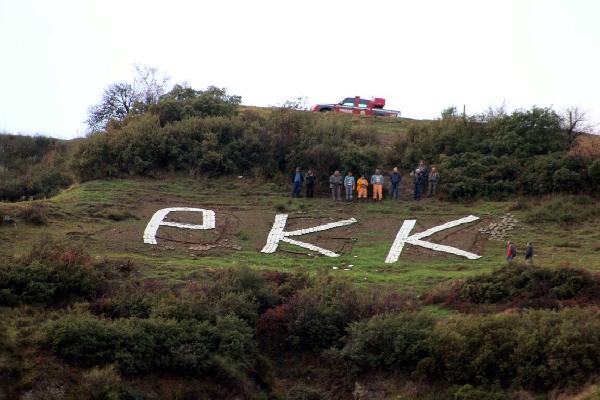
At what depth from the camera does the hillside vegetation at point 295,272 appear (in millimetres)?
26875

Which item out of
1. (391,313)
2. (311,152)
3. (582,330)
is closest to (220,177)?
(311,152)

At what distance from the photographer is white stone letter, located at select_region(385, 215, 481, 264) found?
36.0 meters

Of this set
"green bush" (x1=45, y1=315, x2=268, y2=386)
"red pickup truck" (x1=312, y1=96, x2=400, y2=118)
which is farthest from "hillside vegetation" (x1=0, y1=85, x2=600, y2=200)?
"green bush" (x1=45, y1=315, x2=268, y2=386)

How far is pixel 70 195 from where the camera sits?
4222cm

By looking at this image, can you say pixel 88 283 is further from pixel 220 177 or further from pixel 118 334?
pixel 220 177

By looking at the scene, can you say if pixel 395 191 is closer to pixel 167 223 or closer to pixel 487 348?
pixel 167 223

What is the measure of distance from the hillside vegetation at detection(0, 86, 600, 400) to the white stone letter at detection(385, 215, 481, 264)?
323mm

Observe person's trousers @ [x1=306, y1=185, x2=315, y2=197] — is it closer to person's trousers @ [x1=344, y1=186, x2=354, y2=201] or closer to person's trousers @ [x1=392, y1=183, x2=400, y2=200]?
person's trousers @ [x1=344, y1=186, x2=354, y2=201]

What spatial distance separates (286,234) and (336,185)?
4677 mm

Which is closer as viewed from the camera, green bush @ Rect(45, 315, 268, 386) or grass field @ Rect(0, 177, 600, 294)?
green bush @ Rect(45, 315, 268, 386)

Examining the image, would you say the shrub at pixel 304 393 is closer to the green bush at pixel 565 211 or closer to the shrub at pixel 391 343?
the shrub at pixel 391 343

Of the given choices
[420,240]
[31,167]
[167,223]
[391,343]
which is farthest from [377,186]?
[31,167]

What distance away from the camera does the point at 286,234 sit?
38.5 meters

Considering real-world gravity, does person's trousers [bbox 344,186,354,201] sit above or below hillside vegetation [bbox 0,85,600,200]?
below
